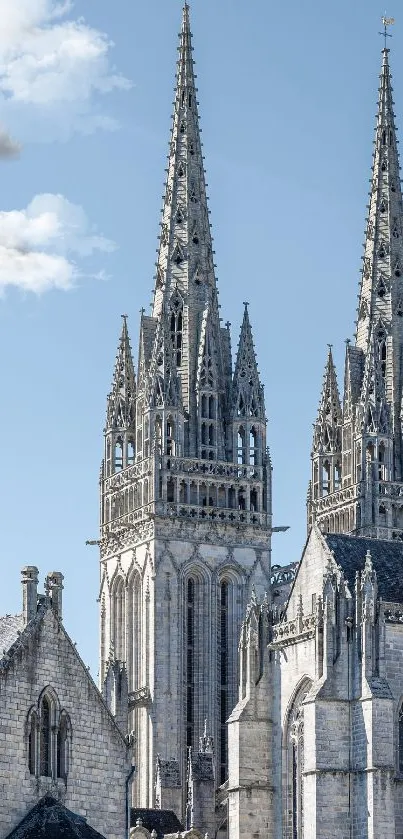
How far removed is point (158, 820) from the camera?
86.2m

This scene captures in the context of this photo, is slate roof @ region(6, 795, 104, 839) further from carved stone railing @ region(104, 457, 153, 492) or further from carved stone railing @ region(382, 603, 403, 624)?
carved stone railing @ region(104, 457, 153, 492)

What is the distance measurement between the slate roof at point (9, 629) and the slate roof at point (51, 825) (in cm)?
365

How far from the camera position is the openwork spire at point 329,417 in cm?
10475

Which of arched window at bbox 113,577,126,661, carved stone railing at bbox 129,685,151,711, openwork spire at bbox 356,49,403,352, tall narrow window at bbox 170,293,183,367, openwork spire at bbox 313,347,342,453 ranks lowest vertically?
carved stone railing at bbox 129,685,151,711

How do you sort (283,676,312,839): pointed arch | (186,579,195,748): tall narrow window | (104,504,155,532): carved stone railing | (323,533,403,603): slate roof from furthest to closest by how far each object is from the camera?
(104,504,155,532): carved stone railing < (186,579,195,748): tall narrow window < (283,676,312,839): pointed arch < (323,533,403,603): slate roof

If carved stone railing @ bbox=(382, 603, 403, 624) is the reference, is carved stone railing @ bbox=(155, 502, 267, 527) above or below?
above

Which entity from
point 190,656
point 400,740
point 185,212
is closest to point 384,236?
point 185,212

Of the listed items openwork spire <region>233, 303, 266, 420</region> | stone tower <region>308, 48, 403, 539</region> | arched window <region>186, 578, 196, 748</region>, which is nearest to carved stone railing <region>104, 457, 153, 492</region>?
openwork spire <region>233, 303, 266, 420</region>

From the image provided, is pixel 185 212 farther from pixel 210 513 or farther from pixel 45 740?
pixel 45 740

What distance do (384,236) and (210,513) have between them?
54.3ft

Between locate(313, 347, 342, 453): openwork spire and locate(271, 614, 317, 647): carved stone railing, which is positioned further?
locate(313, 347, 342, 453): openwork spire

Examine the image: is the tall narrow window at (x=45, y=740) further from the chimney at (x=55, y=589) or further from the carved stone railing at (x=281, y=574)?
the carved stone railing at (x=281, y=574)

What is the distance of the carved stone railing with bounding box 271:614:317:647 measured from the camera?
68.4 metres

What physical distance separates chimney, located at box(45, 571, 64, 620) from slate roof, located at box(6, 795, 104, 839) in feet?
14.3
